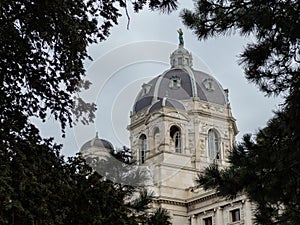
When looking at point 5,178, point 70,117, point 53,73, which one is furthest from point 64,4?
point 5,178

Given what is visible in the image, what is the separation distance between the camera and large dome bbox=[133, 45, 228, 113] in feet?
168

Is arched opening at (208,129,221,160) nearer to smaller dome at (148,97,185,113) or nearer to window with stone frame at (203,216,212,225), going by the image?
smaller dome at (148,97,185,113)

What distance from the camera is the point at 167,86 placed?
→ 172 ft

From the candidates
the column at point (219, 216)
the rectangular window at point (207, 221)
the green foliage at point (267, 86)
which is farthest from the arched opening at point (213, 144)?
the green foliage at point (267, 86)

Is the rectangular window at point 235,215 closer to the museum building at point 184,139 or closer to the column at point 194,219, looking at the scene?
the museum building at point 184,139

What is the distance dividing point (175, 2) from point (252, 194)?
3.20m

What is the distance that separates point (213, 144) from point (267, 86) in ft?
136

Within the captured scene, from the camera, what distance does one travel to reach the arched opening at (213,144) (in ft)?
165

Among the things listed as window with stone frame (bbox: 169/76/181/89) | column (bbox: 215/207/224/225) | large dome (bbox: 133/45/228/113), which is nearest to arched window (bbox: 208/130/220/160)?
large dome (bbox: 133/45/228/113)

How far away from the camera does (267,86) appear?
9500 mm

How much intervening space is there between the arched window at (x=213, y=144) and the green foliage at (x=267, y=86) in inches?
1586

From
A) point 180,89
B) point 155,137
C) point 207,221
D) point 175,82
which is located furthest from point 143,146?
point 207,221

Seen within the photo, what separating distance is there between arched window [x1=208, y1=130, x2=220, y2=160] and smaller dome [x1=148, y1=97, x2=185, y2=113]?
11.8ft

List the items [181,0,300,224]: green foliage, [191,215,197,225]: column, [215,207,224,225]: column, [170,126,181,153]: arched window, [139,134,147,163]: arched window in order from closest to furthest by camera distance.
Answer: [181,0,300,224]: green foliage
[215,207,224,225]: column
[191,215,197,225]: column
[170,126,181,153]: arched window
[139,134,147,163]: arched window
